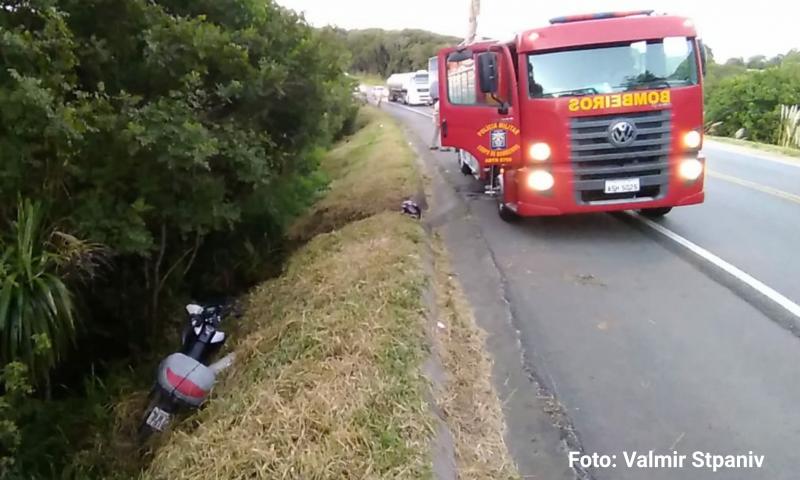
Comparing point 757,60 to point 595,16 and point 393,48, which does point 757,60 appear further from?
point 595,16

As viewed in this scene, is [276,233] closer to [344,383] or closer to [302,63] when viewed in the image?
[302,63]

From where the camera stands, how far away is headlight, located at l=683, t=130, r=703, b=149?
8633mm

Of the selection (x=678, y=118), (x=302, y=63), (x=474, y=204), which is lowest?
(x=474, y=204)

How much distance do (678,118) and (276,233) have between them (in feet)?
17.0

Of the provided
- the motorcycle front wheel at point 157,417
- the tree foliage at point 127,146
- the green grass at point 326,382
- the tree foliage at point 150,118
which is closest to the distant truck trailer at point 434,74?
the tree foliage at point 150,118

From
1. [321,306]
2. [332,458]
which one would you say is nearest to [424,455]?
[332,458]

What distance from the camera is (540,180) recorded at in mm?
8844

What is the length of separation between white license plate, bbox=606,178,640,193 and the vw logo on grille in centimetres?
44

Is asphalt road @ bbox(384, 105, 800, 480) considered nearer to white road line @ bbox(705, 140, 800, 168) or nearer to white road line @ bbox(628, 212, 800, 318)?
white road line @ bbox(628, 212, 800, 318)

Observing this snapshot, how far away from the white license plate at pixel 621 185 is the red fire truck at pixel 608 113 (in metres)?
0.01

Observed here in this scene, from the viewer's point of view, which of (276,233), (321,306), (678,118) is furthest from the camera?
(276,233)

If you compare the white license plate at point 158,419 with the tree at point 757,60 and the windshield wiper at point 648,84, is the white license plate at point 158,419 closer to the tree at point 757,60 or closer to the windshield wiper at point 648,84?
the windshield wiper at point 648,84

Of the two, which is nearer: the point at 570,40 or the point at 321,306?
the point at 321,306

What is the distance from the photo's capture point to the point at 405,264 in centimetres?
700
